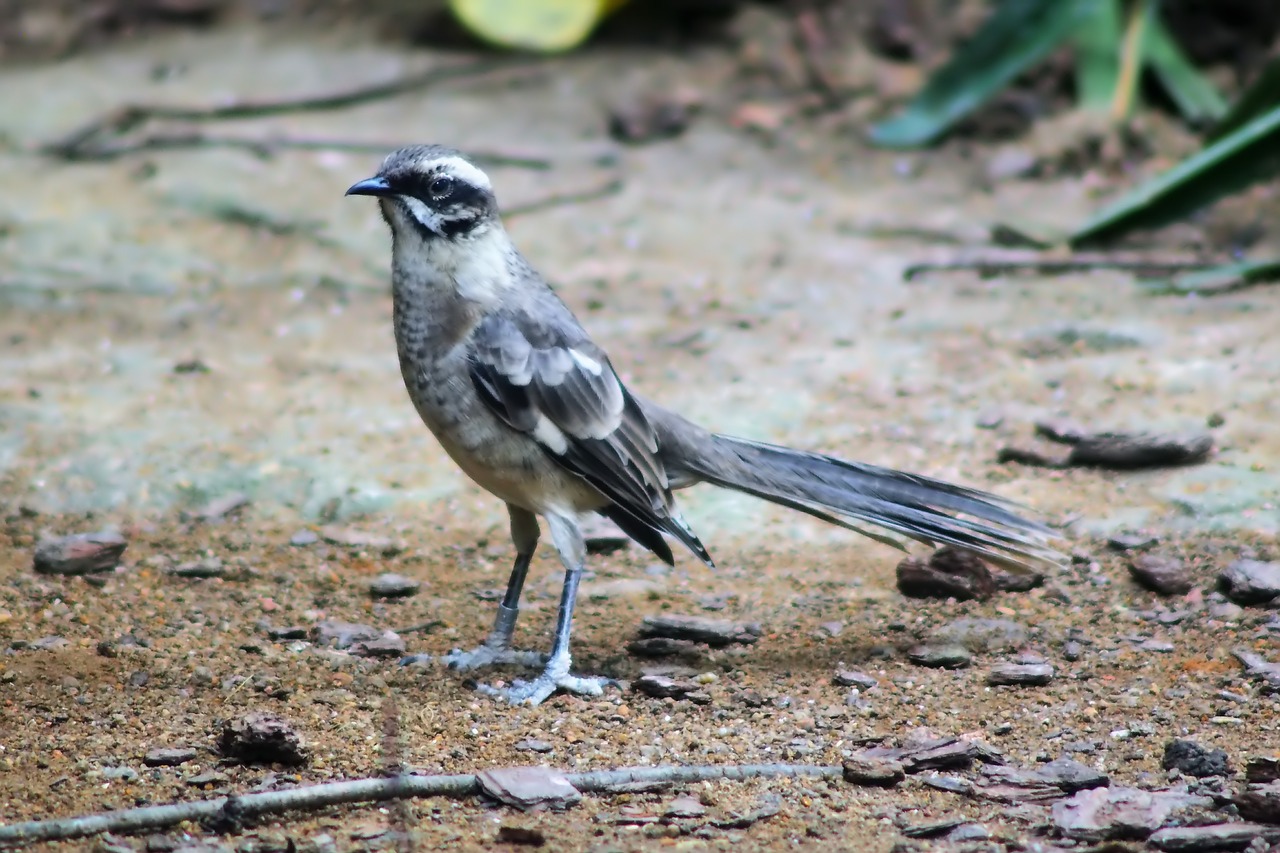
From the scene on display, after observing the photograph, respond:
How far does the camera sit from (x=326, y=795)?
12.0ft

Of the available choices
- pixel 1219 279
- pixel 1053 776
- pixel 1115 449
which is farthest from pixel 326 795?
pixel 1219 279

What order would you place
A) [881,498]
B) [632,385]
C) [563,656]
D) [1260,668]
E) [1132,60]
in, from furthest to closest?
[1132,60]
[632,385]
[881,498]
[563,656]
[1260,668]

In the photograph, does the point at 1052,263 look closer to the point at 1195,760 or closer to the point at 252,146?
the point at 1195,760

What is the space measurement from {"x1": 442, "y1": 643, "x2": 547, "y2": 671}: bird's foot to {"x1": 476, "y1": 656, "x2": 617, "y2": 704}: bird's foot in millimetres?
173

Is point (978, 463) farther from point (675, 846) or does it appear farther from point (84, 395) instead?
point (84, 395)

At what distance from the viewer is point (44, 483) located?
600cm

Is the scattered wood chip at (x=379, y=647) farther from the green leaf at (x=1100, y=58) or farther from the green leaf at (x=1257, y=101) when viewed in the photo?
the green leaf at (x=1100, y=58)

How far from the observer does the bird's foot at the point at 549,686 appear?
461cm

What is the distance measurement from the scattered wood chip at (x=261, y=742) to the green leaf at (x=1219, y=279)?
553 centimetres

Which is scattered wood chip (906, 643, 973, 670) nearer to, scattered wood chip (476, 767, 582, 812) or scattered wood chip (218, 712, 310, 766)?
scattered wood chip (476, 767, 582, 812)

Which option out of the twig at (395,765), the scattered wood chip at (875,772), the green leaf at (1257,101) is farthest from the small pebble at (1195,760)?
the green leaf at (1257,101)

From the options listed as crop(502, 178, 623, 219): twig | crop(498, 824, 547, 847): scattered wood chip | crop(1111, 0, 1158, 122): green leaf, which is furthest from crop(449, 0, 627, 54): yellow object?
crop(498, 824, 547, 847): scattered wood chip

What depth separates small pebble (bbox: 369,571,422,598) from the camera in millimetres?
5363

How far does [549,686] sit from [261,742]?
3.51 feet
